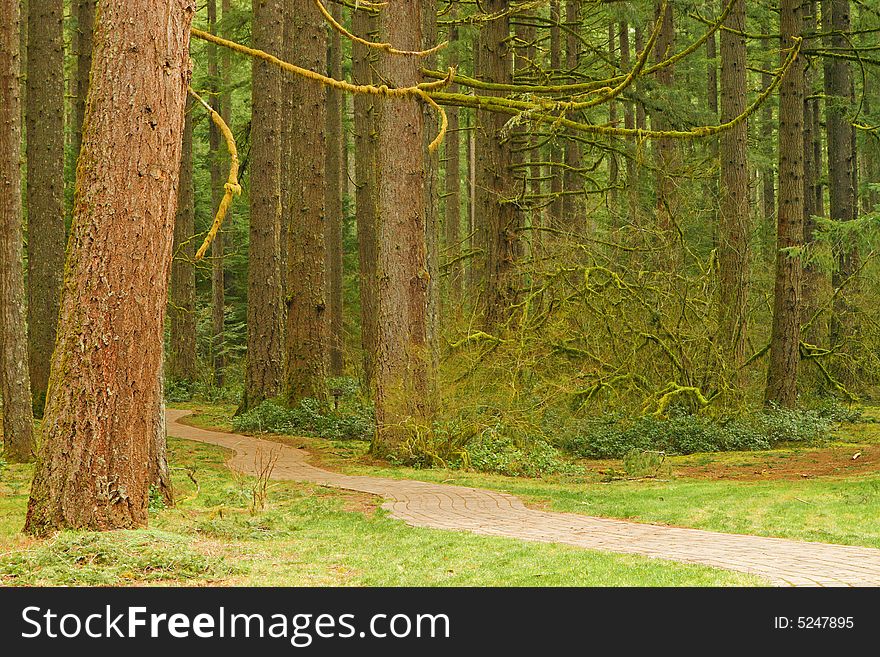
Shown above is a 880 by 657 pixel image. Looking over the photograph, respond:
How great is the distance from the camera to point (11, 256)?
12500mm

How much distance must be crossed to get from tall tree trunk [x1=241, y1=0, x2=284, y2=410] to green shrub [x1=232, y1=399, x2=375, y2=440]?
0.81 meters

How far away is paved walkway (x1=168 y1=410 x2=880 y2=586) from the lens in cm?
623

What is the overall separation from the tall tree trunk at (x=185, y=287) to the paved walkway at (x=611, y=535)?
16.1m

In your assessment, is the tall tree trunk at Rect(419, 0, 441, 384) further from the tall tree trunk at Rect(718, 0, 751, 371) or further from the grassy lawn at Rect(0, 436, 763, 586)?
the tall tree trunk at Rect(718, 0, 751, 371)

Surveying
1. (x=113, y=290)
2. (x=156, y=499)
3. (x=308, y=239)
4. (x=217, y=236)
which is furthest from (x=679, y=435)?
(x=217, y=236)

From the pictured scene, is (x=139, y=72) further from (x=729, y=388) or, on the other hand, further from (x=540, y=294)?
(x=729, y=388)

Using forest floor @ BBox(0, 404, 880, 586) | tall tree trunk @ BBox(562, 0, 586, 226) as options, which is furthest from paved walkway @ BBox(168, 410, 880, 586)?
tall tree trunk @ BBox(562, 0, 586, 226)

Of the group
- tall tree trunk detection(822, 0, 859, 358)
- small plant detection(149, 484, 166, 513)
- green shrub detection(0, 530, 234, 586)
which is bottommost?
small plant detection(149, 484, 166, 513)

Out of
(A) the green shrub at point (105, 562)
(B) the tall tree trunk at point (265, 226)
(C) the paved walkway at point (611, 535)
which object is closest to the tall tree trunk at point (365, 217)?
(B) the tall tree trunk at point (265, 226)

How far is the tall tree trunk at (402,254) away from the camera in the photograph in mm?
13852

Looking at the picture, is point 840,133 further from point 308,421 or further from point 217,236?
point 217,236
